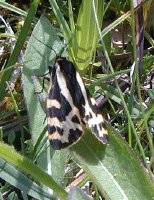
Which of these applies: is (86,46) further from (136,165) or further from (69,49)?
(136,165)

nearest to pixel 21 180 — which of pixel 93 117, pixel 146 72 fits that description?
pixel 93 117

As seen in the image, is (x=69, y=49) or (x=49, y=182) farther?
(x=69, y=49)

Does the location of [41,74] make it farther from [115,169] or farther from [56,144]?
[115,169]

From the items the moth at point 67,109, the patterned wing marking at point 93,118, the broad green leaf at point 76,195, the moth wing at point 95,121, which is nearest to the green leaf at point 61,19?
the moth at point 67,109

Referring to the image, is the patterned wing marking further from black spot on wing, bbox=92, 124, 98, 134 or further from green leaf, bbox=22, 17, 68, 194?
green leaf, bbox=22, 17, 68, 194

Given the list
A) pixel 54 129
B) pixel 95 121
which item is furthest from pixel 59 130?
pixel 95 121

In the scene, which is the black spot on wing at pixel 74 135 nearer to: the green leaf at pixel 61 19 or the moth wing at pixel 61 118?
the moth wing at pixel 61 118
